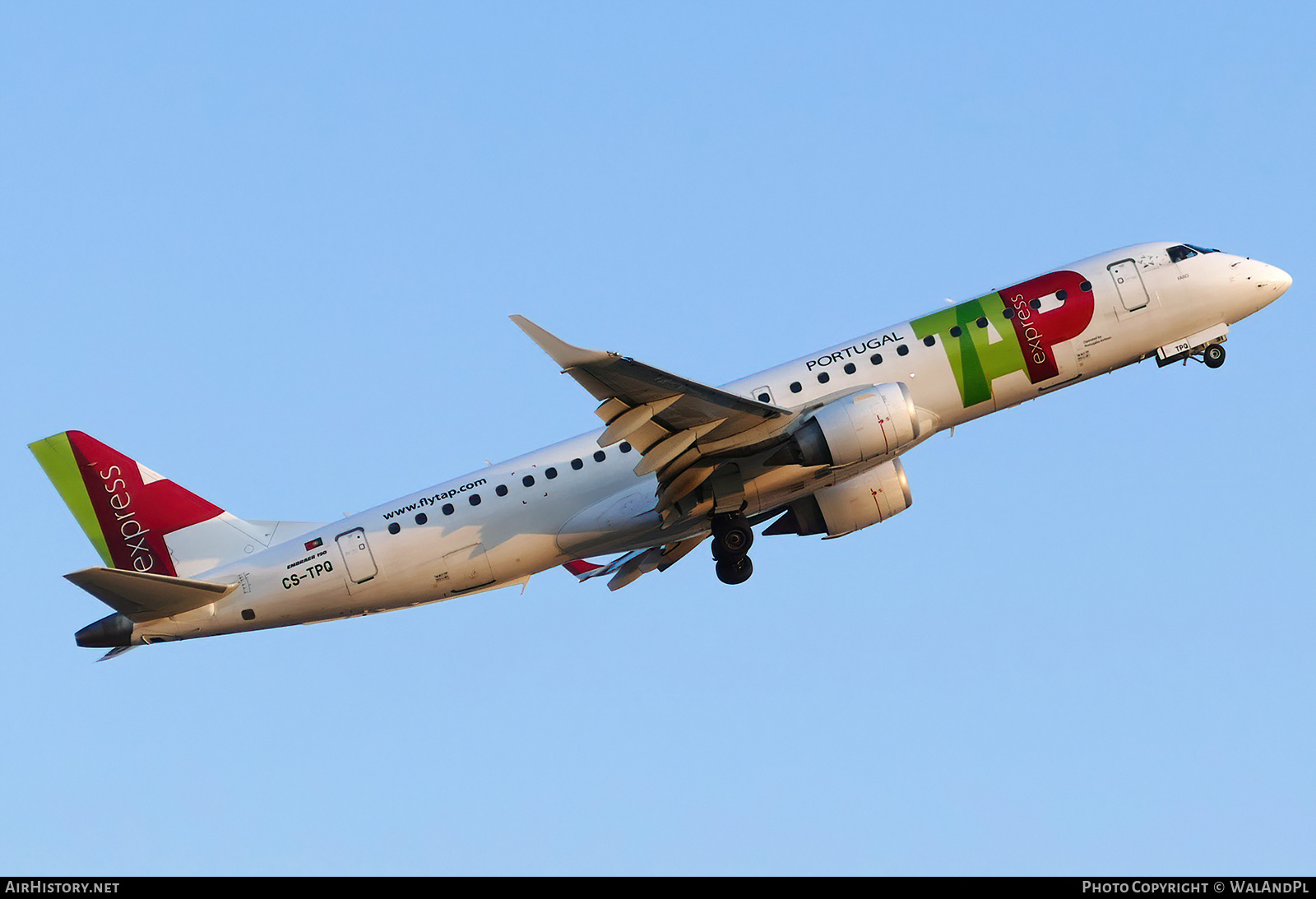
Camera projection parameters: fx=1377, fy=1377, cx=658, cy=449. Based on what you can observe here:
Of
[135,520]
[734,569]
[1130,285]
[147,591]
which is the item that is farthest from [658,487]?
[135,520]

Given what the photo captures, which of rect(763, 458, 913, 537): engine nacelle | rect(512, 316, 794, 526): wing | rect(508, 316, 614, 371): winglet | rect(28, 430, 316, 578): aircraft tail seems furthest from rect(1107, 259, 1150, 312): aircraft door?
rect(28, 430, 316, 578): aircraft tail

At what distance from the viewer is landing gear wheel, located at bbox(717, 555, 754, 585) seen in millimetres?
35688

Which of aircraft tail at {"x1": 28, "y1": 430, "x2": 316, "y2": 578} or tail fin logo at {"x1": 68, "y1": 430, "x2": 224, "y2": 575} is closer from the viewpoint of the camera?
aircraft tail at {"x1": 28, "y1": 430, "x2": 316, "y2": 578}

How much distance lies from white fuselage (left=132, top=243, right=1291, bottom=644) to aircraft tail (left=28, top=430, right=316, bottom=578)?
101cm

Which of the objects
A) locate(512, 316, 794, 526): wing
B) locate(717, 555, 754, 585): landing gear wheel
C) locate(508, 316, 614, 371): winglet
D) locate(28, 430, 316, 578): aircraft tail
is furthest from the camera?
locate(28, 430, 316, 578): aircraft tail

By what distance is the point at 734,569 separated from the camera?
3578 centimetres

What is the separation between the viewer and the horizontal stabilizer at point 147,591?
32281 millimetres

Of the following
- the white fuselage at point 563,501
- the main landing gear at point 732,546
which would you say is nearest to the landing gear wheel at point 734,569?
the main landing gear at point 732,546

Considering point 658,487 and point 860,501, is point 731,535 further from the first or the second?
point 860,501

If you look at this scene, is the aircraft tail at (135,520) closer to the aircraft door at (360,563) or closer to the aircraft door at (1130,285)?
the aircraft door at (360,563)

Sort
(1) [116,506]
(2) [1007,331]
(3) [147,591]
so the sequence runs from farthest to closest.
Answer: (1) [116,506] → (2) [1007,331] → (3) [147,591]

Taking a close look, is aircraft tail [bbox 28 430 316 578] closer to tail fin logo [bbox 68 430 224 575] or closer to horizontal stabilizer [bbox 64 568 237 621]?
tail fin logo [bbox 68 430 224 575]

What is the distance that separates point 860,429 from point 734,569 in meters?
5.94
